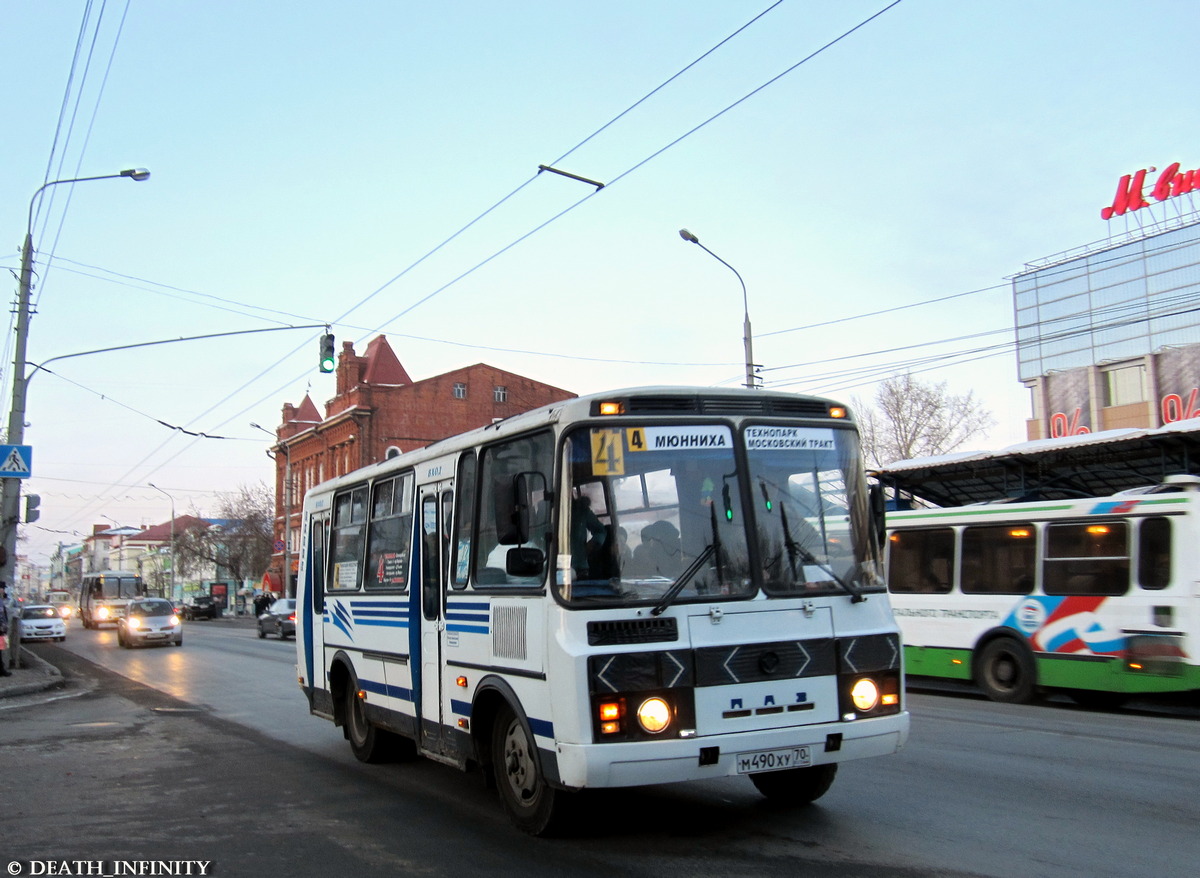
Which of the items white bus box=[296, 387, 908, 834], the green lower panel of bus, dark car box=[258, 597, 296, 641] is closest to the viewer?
white bus box=[296, 387, 908, 834]

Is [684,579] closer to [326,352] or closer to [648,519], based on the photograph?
[648,519]

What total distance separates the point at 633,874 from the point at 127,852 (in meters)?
3.17

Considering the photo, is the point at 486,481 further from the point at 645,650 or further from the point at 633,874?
the point at 633,874

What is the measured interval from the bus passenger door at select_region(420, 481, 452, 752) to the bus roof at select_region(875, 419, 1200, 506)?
35.9 feet

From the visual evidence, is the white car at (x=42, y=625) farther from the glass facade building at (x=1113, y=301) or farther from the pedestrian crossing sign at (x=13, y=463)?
the glass facade building at (x=1113, y=301)

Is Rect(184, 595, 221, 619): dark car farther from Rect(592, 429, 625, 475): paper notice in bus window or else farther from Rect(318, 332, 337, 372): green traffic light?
Rect(592, 429, 625, 475): paper notice in bus window

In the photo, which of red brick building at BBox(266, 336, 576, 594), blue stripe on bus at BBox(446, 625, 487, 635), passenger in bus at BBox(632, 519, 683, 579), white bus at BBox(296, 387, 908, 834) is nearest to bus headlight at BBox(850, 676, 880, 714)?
white bus at BBox(296, 387, 908, 834)

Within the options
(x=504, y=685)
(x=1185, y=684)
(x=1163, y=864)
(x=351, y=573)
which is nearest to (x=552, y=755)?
(x=504, y=685)

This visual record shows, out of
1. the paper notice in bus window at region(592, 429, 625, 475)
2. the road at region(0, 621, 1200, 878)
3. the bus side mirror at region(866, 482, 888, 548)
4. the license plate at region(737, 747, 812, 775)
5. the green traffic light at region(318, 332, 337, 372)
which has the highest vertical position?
the green traffic light at region(318, 332, 337, 372)

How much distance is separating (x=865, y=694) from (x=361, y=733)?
5.30 metres

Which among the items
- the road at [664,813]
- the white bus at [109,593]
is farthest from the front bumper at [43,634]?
the road at [664,813]

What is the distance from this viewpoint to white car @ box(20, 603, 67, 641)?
136ft

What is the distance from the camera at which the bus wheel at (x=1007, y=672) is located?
14125 mm

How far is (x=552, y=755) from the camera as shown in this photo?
239 inches
